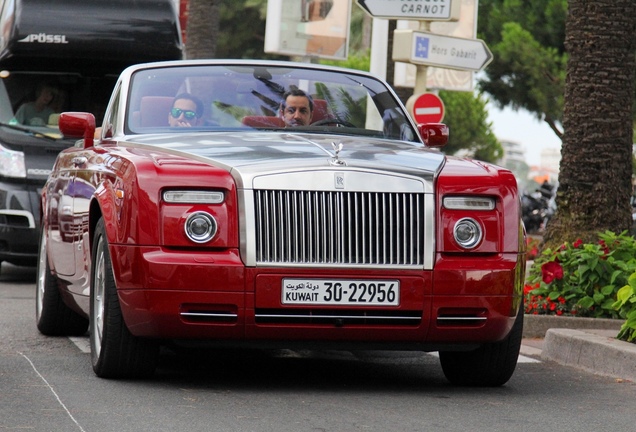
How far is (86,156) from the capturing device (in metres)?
8.27

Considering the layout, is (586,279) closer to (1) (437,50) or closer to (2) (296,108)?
(2) (296,108)

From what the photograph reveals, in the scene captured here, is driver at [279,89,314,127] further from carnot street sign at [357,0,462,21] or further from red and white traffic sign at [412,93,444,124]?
red and white traffic sign at [412,93,444,124]

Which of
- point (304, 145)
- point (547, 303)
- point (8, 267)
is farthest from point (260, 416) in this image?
point (8, 267)

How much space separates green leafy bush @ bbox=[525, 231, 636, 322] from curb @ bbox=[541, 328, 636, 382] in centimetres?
98

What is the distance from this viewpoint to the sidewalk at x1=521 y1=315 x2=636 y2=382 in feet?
26.5

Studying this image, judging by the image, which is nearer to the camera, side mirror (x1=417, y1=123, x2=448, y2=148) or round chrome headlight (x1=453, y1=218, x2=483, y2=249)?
round chrome headlight (x1=453, y1=218, x2=483, y2=249)

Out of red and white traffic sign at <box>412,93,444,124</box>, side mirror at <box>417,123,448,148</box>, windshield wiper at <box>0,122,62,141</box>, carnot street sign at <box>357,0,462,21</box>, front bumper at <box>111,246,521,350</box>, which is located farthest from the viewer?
red and white traffic sign at <box>412,93,444,124</box>

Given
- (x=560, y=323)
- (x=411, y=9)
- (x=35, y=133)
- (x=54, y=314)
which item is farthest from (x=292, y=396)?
(x=411, y=9)

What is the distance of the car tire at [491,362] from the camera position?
7379mm

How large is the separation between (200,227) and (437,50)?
34.6ft

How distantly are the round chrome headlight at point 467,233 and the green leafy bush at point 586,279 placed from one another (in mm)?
3159

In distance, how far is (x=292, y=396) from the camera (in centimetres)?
688

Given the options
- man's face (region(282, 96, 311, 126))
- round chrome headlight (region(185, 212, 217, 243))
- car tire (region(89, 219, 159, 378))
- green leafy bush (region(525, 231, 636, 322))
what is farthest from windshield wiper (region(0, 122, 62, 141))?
round chrome headlight (region(185, 212, 217, 243))

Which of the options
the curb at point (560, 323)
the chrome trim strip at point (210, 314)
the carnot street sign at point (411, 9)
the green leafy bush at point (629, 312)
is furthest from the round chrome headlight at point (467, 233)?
the carnot street sign at point (411, 9)
